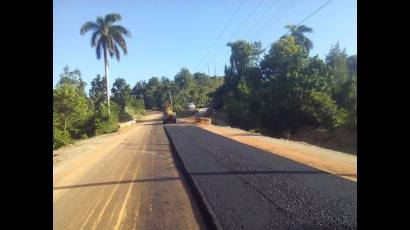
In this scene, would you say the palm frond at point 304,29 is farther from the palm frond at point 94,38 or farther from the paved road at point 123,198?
the paved road at point 123,198

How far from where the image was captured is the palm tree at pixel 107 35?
189ft

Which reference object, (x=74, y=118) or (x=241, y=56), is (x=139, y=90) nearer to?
(x=241, y=56)

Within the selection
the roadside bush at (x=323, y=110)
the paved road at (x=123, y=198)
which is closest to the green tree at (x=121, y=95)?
the roadside bush at (x=323, y=110)

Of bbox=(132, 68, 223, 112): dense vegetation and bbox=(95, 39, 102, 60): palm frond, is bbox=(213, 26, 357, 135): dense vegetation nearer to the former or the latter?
bbox=(95, 39, 102, 60): palm frond

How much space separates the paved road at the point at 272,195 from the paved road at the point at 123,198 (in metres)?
0.62

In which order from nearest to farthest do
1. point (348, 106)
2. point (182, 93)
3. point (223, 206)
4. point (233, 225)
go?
1. point (233, 225)
2. point (223, 206)
3. point (348, 106)
4. point (182, 93)

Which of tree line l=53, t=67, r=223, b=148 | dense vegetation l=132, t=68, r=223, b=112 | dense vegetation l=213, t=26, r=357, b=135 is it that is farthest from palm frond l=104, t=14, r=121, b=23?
dense vegetation l=132, t=68, r=223, b=112

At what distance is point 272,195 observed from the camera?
1041 centimetres

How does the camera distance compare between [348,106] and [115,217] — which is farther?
[348,106]

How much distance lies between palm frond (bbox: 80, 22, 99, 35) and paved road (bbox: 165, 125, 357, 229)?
147 feet

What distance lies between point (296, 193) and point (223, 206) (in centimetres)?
188
